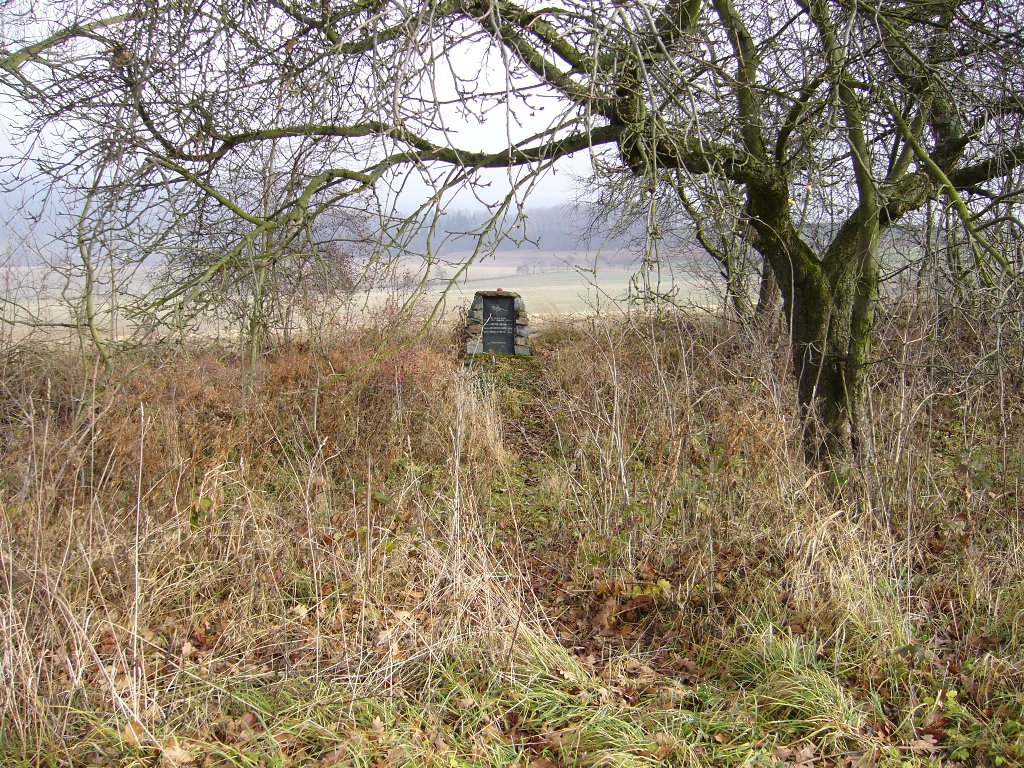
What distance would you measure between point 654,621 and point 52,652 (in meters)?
2.46

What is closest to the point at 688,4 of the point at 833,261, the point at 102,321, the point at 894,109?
the point at 894,109

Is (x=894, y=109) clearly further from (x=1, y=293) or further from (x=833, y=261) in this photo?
(x=1, y=293)

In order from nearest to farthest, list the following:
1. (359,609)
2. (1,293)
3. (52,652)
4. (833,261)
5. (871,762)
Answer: (871,762), (52,652), (359,609), (833,261), (1,293)

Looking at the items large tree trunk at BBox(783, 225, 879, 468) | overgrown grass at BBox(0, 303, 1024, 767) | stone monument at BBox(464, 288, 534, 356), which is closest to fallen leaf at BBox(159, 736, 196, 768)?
overgrown grass at BBox(0, 303, 1024, 767)

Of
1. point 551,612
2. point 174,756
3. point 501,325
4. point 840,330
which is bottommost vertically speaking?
point 174,756

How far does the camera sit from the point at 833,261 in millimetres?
4922

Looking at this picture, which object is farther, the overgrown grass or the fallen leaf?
the overgrown grass

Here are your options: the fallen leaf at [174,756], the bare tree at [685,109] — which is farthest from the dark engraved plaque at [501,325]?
the fallen leaf at [174,756]

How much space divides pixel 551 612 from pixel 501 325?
7.68m

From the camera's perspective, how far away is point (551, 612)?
11.8ft

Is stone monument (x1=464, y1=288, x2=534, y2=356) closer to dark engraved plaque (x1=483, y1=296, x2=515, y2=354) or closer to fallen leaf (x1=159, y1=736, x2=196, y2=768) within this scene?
dark engraved plaque (x1=483, y1=296, x2=515, y2=354)

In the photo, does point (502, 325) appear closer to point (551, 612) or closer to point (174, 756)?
point (551, 612)

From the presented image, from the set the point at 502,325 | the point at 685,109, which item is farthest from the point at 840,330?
the point at 502,325

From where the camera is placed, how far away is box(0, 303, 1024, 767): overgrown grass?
264 centimetres
